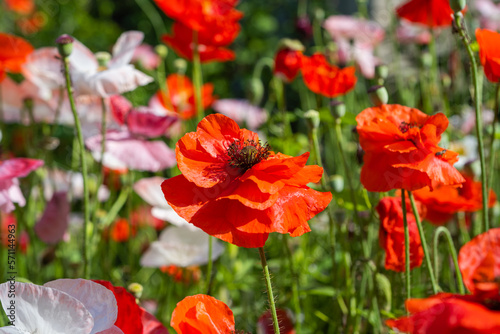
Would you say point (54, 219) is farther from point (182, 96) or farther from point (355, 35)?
point (355, 35)

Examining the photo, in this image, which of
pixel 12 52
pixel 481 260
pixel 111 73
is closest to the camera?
pixel 481 260

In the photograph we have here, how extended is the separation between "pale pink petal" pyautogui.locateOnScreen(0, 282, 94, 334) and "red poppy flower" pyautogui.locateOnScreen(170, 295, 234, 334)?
2.5 inches

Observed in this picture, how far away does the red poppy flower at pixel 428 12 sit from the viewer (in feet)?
2.67

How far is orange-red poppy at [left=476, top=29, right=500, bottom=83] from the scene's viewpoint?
21.0 inches

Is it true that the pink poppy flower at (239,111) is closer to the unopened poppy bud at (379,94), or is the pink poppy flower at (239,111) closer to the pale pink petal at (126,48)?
the pale pink petal at (126,48)

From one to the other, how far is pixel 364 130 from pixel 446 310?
0.77 ft

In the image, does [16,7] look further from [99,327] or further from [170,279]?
[99,327]

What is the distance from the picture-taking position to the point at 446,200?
2.19 feet

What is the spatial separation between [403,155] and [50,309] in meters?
0.31

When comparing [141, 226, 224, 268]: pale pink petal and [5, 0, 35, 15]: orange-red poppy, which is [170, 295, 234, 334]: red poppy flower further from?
[5, 0, 35, 15]: orange-red poppy

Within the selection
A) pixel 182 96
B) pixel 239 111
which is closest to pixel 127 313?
pixel 182 96

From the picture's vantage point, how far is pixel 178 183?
0.46 meters

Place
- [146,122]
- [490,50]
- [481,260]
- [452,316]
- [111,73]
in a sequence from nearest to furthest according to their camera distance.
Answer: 1. [452,316]
2. [481,260]
3. [490,50]
4. [111,73]
5. [146,122]

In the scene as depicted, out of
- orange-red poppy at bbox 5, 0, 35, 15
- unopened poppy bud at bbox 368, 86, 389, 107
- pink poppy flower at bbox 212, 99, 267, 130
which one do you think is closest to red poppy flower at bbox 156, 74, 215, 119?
pink poppy flower at bbox 212, 99, 267, 130
